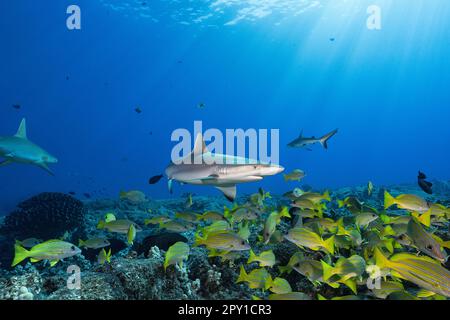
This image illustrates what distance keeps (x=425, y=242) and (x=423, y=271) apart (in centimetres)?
61

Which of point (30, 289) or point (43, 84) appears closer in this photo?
point (30, 289)

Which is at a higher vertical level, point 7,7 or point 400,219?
point 7,7

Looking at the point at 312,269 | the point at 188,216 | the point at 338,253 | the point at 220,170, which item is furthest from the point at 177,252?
the point at 338,253

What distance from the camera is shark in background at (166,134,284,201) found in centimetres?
450

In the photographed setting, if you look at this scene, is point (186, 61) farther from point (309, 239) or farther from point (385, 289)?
point (385, 289)

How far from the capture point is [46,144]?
522ft

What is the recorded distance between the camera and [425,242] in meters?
2.95

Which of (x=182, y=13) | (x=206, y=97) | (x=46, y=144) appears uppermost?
(x=182, y=13)

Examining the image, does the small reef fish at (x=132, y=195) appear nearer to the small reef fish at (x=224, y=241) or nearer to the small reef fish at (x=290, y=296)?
the small reef fish at (x=224, y=241)

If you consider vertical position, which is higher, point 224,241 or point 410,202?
point 410,202

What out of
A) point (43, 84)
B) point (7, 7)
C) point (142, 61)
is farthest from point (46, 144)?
point (7, 7)

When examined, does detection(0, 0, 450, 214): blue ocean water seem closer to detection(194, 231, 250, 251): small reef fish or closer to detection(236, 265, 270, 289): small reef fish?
detection(194, 231, 250, 251): small reef fish
